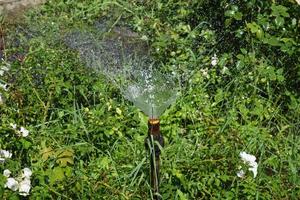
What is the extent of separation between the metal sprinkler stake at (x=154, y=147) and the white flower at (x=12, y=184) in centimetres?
65

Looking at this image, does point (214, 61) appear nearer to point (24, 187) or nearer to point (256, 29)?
point (256, 29)

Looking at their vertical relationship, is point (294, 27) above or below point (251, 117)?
above

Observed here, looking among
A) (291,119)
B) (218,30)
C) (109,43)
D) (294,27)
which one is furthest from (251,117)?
(109,43)

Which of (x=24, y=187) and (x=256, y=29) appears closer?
(x=24, y=187)

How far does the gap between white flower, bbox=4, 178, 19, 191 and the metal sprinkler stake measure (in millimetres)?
650

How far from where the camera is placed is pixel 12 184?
110 inches

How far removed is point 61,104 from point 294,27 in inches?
65.2

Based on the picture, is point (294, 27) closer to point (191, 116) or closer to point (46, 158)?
point (191, 116)

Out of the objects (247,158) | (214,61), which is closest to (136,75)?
(214,61)

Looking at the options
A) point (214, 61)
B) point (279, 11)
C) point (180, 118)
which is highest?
point (279, 11)

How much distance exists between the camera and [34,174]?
2977 mm

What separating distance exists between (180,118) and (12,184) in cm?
121

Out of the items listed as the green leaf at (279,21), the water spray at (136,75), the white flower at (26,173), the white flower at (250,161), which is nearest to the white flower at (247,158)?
the white flower at (250,161)

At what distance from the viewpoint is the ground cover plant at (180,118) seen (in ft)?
10.2
